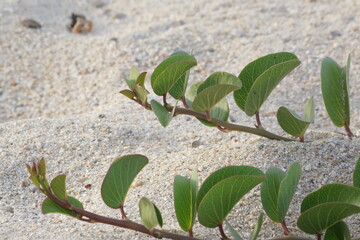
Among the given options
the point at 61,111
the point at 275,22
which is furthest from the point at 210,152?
the point at 275,22

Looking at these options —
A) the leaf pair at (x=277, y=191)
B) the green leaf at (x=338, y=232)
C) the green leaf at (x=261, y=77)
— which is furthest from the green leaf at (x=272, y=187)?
the green leaf at (x=261, y=77)

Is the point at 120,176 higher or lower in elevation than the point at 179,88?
lower

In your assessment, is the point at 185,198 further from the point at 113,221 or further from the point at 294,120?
the point at 294,120

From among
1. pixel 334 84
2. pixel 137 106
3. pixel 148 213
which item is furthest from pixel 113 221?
pixel 137 106

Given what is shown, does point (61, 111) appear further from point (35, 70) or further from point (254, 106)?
point (254, 106)

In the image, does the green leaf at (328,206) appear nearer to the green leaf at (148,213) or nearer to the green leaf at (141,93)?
the green leaf at (148,213)
